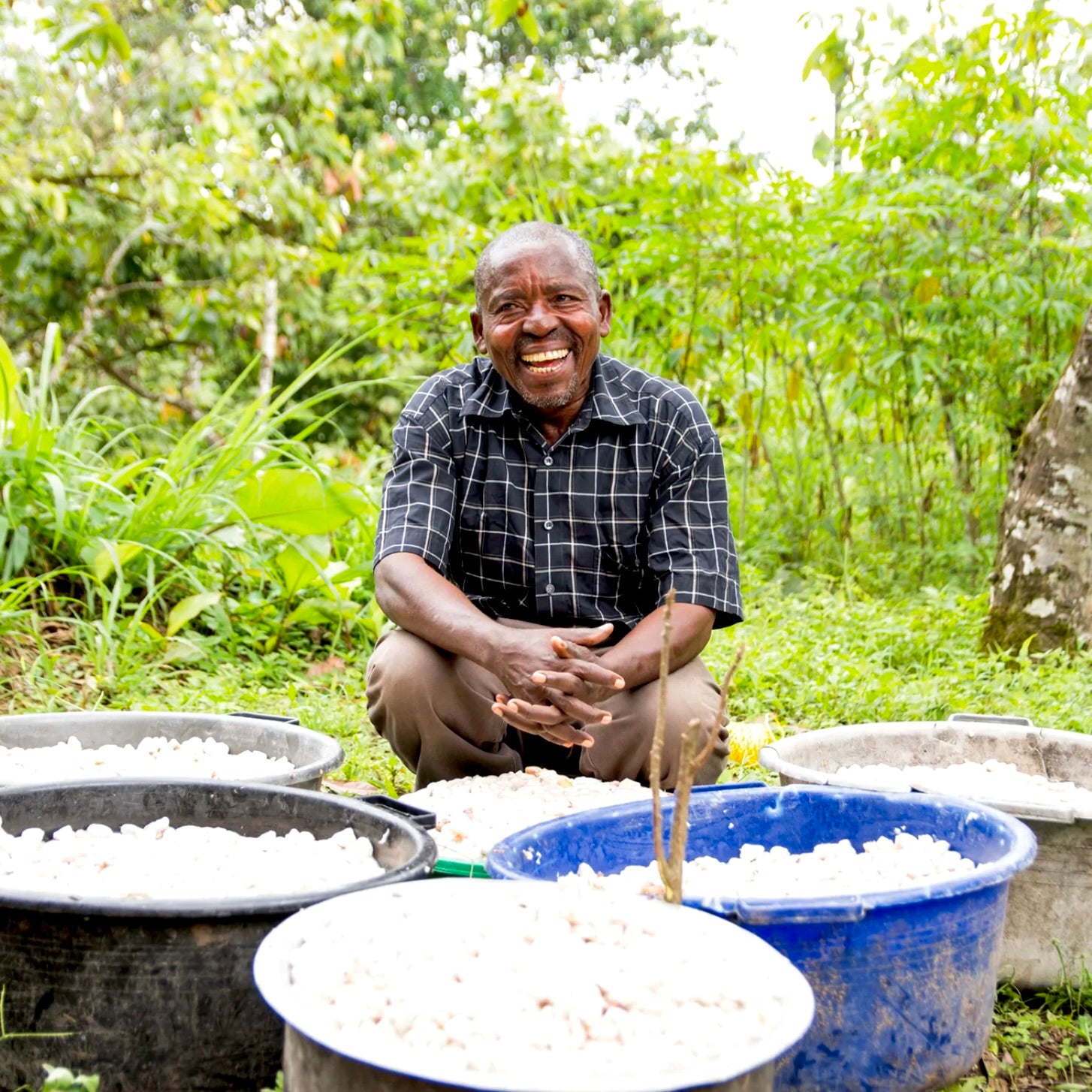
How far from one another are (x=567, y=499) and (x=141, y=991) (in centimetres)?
136

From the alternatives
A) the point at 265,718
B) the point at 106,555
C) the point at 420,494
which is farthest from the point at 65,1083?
the point at 106,555

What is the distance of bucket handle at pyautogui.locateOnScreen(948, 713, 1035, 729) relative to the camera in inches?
94.5

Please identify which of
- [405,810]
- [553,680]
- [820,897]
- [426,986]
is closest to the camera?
[426,986]

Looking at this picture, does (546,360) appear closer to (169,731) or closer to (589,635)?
(589,635)

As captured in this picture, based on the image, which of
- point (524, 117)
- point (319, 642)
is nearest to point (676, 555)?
point (319, 642)

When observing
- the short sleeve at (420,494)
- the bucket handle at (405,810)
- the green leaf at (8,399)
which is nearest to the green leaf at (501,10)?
the short sleeve at (420,494)

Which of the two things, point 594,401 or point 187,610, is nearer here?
point 594,401

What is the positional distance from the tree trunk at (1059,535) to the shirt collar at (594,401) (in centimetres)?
187

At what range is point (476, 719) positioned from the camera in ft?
8.14

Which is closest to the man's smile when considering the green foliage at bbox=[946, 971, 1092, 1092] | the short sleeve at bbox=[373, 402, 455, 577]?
the short sleeve at bbox=[373, 402, 455, 577]

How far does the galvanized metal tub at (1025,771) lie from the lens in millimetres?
1879

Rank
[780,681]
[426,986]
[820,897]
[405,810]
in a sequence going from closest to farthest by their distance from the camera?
[426,986] < [820,897] < [405,810] < [780,681]

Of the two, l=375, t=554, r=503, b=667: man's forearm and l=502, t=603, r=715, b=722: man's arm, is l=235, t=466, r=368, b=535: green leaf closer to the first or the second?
l=375, t=554, r=503, b=667: man's forearm

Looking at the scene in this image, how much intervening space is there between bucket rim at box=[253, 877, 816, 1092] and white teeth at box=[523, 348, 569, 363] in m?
1.22
